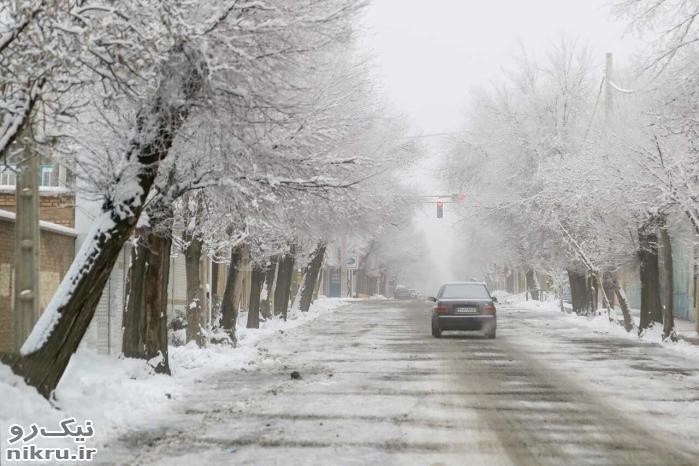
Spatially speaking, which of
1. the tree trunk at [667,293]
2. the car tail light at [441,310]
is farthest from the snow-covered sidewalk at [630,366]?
the car tail light at [441,310]

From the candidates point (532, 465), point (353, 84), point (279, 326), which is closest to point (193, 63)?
point (532, 465)

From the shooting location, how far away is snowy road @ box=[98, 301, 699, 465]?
8672mm

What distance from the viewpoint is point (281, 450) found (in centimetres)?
880

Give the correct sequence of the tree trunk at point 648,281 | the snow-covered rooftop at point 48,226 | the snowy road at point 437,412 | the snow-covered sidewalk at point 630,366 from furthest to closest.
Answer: the tree trunk at point 648,281 → the snow-covered rooftop at point 48,226 → the snow-covered sidewalk at point 630,366 → the snowy road at point 437,412

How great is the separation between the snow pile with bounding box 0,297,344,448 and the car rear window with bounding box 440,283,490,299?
31.7 feet

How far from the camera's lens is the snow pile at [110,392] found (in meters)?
9.38

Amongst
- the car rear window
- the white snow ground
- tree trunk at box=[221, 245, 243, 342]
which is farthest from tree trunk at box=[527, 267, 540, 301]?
tree trunk at box=[221, 245, 243, 342]

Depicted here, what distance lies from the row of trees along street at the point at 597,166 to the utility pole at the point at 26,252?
11.1m

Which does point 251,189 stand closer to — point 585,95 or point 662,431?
point 662,431

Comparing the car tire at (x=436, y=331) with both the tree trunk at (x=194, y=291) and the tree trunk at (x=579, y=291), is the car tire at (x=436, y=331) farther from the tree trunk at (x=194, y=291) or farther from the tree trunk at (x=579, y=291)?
the tree trunk at (x=579, y=291)

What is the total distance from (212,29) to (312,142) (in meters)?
4.12

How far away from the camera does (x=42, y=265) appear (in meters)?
15.6

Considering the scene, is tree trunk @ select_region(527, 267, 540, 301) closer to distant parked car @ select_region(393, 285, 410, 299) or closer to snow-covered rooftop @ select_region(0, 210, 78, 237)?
distant parked car @ select_region(393, 285, 410, 299)

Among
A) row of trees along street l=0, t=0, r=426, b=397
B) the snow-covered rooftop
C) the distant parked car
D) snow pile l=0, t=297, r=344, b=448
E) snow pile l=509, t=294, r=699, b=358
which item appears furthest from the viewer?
the distant parked car
